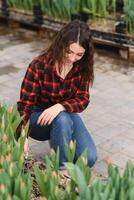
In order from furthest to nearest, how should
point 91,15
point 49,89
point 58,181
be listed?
point 91,15
point 49,89
point 58,181

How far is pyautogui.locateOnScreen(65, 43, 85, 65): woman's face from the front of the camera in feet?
9.77

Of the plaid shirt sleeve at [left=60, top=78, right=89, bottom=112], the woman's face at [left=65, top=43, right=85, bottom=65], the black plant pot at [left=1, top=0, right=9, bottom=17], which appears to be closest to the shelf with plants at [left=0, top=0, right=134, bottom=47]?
the black plant pot at [left=1, top=0, right=9, bottom=17]

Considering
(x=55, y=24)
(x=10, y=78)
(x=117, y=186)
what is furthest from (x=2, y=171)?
(x=55, y=24)

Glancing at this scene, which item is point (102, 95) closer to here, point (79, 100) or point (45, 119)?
point (79, 100)

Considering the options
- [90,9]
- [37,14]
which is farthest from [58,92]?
[37,14]

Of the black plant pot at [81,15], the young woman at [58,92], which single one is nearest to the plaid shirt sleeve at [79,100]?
the young woman at [58,92]

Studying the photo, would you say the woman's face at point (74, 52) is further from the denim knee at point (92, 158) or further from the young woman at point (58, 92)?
the denim knee at point (92, 158)

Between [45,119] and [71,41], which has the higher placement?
[71,41]

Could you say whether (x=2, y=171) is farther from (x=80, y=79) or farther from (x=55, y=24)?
(x=55, y=24)

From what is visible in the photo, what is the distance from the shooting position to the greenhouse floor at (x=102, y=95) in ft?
12.7

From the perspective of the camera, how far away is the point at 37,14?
22.9 feet

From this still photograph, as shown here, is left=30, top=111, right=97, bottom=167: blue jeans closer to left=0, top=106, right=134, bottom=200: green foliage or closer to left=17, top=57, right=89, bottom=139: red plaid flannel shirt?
left=17, top=57, right=89, bottom=139: red plaid flannel shirt

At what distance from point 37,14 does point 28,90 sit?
3.91m

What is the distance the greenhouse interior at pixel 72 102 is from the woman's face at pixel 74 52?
2 cm
